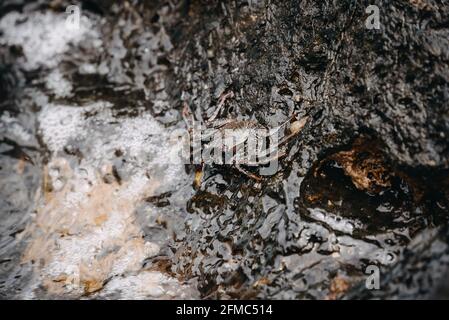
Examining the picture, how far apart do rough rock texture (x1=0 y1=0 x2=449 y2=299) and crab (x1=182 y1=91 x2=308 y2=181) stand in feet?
0.20

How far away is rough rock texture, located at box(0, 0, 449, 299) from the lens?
2.01 m

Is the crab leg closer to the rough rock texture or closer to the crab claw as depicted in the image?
the rough rock texture

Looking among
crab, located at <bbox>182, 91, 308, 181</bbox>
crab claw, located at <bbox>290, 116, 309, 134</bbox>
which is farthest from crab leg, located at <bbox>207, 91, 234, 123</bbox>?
crab claw, located at <bbox>290, 116, 309, 134</bbox>

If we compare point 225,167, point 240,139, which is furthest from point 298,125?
point 225,167

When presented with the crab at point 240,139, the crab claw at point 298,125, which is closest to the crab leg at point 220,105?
the crab at point 240,139

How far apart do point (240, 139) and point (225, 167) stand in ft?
0.65

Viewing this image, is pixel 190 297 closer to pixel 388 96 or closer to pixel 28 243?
pixel 28 243

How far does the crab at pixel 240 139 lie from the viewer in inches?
93.7

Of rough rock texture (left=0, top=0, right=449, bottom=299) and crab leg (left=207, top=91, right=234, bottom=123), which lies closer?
rough rock texture (left=0, top=0, right=449, bottom=299)

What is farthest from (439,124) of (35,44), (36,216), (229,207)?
(35,44)

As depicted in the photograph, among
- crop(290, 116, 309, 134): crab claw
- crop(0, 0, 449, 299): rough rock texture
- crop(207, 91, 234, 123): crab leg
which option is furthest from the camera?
crop(207, 91, 234, 123): crab leg

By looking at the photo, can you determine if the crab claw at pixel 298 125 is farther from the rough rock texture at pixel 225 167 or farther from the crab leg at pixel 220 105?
the crab leg at pixel 220 105

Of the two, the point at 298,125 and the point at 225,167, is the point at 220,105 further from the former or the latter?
the point at 298,125
